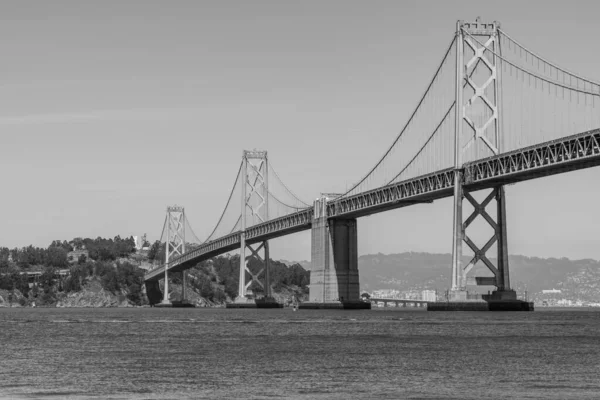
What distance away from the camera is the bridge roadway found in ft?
216

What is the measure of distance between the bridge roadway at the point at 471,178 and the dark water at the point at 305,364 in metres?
13.1

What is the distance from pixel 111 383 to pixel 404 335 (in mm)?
24579

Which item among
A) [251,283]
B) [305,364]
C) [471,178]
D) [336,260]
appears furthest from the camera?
[251,283]

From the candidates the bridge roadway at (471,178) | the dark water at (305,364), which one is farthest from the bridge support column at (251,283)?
the dark water at (305,364)

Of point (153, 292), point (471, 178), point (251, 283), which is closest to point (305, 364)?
point (471, 178)

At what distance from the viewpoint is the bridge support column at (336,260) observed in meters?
104

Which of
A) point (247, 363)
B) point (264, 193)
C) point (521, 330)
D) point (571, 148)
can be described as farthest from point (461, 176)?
point (264, 193)

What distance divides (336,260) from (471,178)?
29.0 m

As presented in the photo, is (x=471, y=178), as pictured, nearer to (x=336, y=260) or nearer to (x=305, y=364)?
(x=336, y=260)

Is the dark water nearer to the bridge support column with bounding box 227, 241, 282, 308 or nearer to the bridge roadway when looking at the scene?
the bridge roadway

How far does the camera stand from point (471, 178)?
77812 millimetres

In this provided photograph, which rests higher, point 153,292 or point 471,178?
point 471,178

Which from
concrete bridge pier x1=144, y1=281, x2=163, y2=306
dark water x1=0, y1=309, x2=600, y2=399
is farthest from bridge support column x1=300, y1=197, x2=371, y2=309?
concrete bridge pier x1=144, y1=281, x2=163, y2=306

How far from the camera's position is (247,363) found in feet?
120
